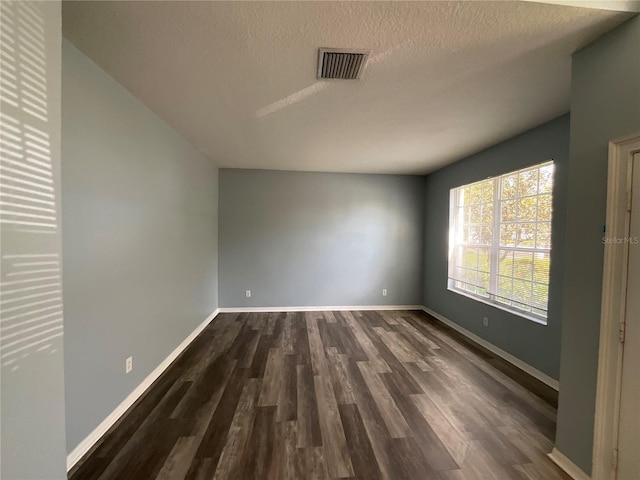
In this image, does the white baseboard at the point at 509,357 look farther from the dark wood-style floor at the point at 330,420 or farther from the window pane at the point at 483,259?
the window pane at the point at 483,259

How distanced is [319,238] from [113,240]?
3.05 meters

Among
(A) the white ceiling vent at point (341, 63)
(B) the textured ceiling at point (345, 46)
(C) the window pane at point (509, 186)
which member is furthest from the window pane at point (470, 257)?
(A) the white ceiling vent at point (341, 63)

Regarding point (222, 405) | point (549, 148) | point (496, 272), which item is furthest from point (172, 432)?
point (549, 148)

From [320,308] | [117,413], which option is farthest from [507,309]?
[117,413]

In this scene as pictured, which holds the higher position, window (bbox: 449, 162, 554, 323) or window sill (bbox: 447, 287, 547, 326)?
window (bbox: 449, 162, 554, 323)

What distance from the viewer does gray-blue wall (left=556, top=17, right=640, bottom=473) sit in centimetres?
125

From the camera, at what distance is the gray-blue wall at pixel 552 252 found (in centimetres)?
231

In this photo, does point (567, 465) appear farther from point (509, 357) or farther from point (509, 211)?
point (509, 211)

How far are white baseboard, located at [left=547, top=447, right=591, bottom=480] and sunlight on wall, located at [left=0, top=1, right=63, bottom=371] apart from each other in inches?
106

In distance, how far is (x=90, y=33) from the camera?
1.35 meters

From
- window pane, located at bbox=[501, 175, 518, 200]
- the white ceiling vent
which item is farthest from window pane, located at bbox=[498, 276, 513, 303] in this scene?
the white ceiling vent

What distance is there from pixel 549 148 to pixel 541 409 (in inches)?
90.4

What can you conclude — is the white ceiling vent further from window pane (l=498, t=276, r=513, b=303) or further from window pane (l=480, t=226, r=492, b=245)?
window pane (l=498, t=276, r=513, b=303)

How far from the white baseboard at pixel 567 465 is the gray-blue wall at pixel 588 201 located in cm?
3
